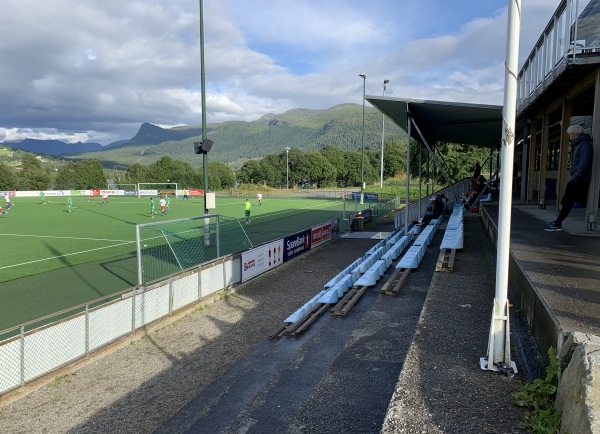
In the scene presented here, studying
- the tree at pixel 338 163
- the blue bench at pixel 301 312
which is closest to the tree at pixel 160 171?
the tree at pixel 338 163

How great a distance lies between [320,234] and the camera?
21000 mm

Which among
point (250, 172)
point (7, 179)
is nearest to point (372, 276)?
point (7, 179)

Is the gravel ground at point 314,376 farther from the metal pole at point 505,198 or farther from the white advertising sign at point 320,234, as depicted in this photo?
the white advertising sign at point 320,234

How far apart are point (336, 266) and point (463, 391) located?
1278 centimetres

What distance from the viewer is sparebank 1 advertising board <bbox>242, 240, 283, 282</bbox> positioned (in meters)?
14.0

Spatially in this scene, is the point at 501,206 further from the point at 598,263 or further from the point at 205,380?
the point at 205,380

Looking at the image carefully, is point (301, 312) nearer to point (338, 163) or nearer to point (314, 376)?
point (314, 376)

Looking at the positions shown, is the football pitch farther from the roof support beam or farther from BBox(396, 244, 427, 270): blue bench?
the roof support beam

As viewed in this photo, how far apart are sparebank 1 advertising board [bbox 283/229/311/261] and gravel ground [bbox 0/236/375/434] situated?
4350mm

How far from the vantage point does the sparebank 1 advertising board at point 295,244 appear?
17.0m

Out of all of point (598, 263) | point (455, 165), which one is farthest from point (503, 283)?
point (455, 165)

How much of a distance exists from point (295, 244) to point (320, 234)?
335cm

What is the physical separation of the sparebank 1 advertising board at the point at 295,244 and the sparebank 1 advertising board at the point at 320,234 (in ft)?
2.02

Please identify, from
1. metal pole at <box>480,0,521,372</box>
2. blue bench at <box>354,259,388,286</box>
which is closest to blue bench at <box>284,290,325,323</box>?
blue bench at <box>354,259,388,286</box>
